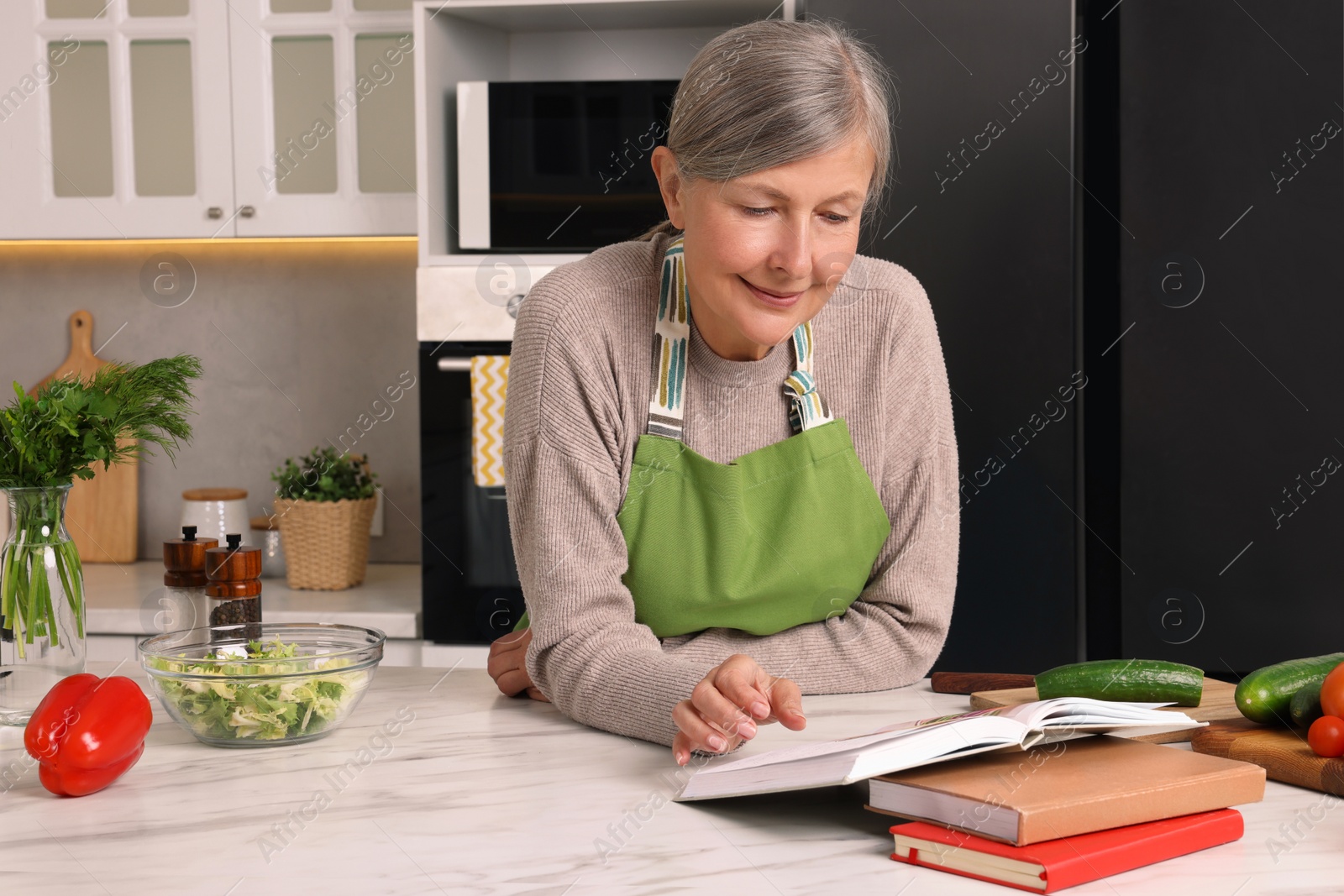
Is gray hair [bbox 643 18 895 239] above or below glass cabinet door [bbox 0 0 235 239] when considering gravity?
below

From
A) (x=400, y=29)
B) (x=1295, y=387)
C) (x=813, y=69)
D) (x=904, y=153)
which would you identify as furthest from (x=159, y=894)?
(x=400, y=29)

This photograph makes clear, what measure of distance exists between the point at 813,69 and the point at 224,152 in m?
1.83

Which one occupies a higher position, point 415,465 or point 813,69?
point 813,69

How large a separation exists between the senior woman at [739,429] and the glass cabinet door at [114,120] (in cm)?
163

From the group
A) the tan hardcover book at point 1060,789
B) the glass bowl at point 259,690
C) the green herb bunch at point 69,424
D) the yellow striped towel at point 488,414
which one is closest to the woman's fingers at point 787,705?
the tan hardcover book at point 1060,789

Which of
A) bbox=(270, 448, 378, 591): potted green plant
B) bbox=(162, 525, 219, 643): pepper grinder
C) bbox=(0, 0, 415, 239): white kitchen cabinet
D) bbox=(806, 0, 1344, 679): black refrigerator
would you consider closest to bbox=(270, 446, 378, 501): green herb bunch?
bbox=(270, 448, 378, 591): potted green plant

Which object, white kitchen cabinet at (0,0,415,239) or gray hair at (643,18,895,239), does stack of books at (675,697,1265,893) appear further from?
white kitchen cabinet at (0,0,415,239)

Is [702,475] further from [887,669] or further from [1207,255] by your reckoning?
[1207,255]

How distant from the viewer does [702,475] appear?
46.6 inches

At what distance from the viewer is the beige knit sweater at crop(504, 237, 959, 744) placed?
1.09m

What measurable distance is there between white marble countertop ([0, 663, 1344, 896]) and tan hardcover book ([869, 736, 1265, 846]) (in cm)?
3

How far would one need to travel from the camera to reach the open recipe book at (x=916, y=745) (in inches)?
29.3

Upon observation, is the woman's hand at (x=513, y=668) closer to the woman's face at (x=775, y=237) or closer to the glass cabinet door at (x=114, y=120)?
the woman's face at (x=775, y=237)

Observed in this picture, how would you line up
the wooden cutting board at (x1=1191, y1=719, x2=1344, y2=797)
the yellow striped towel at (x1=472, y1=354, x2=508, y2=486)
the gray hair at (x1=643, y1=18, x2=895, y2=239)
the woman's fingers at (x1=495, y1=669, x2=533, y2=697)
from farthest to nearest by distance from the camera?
the yellow striped towel at (x1=472, y1=354, x2=508, y2=486)
the woman's fingers at (x1=495, y1=669, x2=533, y2=697)
the gray hair at (x1=643, y1=18, x2=895, y2=239)
the wooden cutting board at (x1=1191, y1=719, x2=1344, y2=797)
